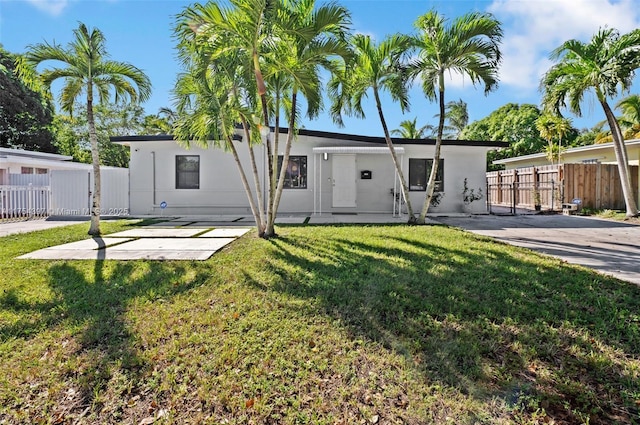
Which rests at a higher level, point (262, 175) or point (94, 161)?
point (262, 175)

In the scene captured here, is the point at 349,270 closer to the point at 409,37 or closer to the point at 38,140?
the point at 409,37

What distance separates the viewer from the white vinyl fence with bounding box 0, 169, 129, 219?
1186 cm

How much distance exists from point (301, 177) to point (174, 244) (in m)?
6.96

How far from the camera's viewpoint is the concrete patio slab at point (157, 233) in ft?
25.3

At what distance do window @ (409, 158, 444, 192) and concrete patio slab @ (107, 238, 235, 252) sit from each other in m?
8.08

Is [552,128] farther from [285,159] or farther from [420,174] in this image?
[285,159]

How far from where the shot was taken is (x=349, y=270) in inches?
185

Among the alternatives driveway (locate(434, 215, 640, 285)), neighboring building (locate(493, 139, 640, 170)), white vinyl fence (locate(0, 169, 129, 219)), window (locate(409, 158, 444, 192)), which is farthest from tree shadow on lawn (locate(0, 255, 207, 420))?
neighboring building (locate(493, 139, 640, 170))

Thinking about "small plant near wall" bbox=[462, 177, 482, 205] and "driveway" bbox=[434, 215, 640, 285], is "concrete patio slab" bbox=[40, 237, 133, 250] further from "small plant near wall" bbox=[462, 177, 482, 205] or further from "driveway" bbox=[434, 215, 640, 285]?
"small plant near wall" bbox=[462, 177, 482, 205]

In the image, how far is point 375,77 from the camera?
29.2 feet

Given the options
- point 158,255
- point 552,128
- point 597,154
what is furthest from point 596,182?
point 158,255

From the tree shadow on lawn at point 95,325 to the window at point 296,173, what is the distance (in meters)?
8.15

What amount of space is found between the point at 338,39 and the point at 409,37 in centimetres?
298

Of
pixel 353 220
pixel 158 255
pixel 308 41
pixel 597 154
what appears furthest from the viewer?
pixel 597 154
